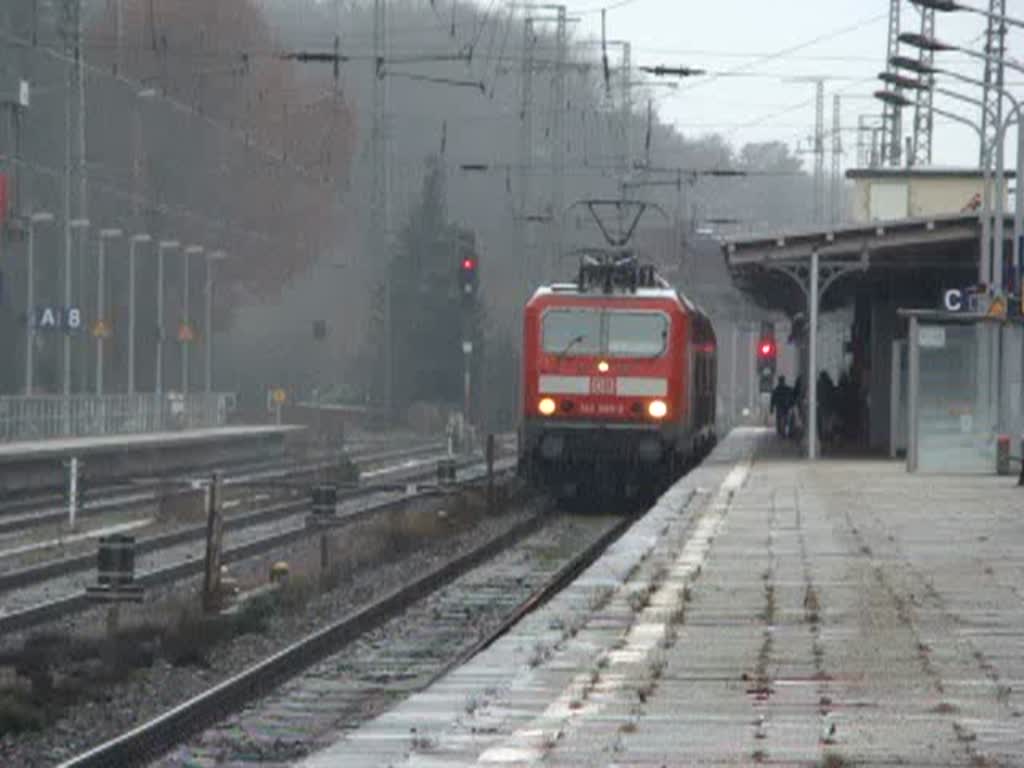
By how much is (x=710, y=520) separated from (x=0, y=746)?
15327 mm

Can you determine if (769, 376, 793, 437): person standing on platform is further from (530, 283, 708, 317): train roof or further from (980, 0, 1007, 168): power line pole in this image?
(530, 283, 708, 317): train roof

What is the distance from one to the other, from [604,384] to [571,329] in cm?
110

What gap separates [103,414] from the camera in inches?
2249

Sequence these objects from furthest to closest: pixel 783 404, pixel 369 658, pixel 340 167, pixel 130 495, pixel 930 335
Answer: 1. pixel 340 167
2. pixel 783 404
3. pixel 130 495
4. pixel 930 335
5. pixel 369 658

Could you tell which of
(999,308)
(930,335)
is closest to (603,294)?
(930,335)

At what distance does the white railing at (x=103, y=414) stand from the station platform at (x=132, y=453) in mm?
554

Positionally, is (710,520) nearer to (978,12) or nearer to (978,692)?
(978,12)

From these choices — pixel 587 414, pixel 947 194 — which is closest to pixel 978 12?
pixel 587 414

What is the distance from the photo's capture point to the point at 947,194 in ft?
233

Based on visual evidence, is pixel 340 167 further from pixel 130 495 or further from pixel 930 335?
pixel 930 335

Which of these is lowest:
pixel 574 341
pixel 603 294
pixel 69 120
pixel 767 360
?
pixel 767 360

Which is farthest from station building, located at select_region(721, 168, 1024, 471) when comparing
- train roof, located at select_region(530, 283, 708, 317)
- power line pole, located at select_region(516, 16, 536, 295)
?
power line pole, located at select_region(516, 16, 536, 295)

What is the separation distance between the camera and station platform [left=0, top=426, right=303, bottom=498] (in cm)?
4488

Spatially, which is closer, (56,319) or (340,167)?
(56,319)
